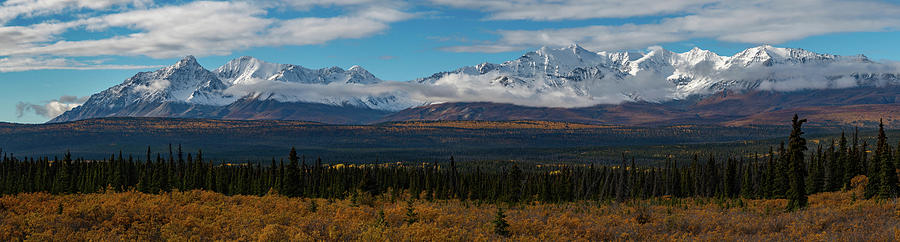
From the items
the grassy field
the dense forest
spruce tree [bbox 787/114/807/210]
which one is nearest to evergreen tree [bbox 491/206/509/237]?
the grassy field

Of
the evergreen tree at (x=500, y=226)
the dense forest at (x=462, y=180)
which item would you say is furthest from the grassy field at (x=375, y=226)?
the dense forest at (x=462, y=180)

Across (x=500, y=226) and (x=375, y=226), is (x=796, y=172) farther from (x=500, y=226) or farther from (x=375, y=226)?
(x=375, y=226)

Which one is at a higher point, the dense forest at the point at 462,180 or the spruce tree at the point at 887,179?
the spruce tree at the point at 887,179

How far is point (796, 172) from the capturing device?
43.4 m

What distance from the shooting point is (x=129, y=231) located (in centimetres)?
2542

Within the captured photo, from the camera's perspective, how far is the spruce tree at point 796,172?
139 feet

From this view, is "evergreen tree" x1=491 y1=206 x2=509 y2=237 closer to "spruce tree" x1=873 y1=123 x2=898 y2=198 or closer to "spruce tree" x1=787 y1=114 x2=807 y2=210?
"spruce tree" x1=787 y1=114 x2=807 y2=210

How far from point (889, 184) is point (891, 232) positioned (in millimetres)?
32095

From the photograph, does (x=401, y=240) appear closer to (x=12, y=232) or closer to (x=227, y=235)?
(x=227, y=235)

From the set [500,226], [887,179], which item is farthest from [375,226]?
[887,179]

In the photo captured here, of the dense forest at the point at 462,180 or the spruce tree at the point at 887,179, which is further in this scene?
the dense forest at the point at 462,180

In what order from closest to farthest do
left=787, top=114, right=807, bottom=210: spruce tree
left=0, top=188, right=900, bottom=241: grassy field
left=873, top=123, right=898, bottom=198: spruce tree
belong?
left=0, top=188, right=900, bottom=241: grassy field → left=787, top=114, right=807, bottom=210: spruce tree → left=873, top=123, right=898, bottom=198: spruce tree

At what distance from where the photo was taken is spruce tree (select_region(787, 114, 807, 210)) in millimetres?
42469

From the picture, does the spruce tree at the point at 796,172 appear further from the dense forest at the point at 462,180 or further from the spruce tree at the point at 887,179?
the dense forest at the point at 462,180
